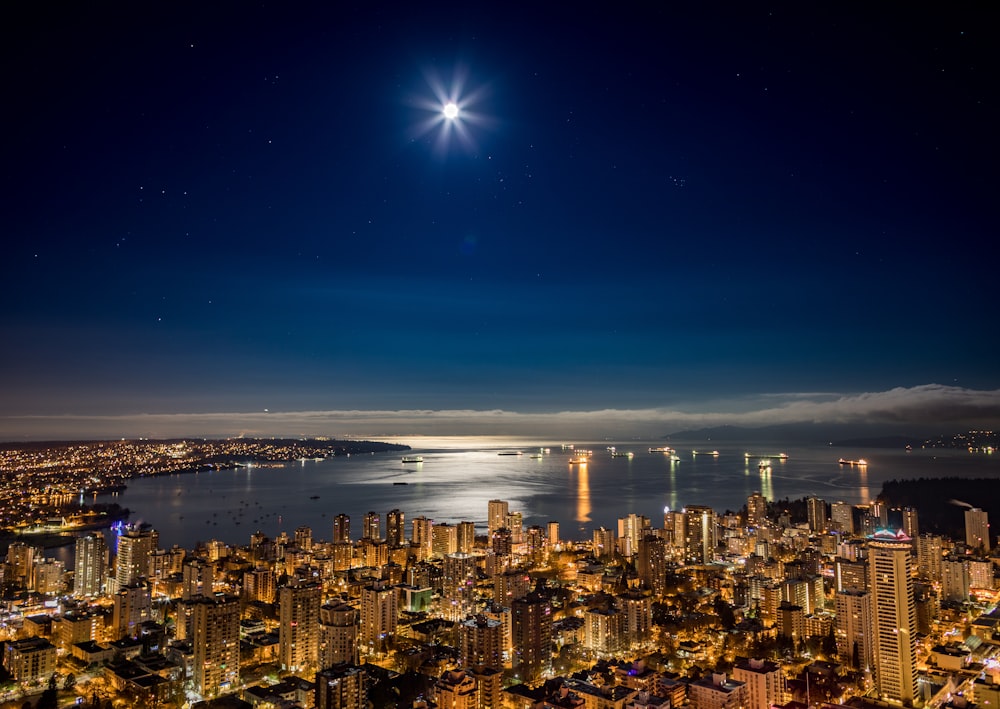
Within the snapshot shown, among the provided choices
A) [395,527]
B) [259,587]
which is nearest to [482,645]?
[259,587]

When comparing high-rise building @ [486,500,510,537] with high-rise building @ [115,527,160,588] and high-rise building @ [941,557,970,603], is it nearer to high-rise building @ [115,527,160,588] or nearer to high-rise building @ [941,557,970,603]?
high-rise building @ [115,527,160,588]

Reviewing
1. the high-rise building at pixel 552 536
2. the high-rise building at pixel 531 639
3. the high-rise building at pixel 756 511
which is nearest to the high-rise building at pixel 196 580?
the high-rise building at pixel 531 639

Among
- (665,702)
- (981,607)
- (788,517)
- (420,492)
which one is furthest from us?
(420,492)

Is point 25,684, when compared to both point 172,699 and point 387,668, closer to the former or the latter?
point 172,699

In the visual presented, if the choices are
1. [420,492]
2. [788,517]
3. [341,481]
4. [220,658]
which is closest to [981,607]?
[788,517]

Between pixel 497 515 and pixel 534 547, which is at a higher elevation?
pixel 497 515

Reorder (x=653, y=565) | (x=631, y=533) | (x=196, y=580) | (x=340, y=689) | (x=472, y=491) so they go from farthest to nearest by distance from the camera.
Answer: (x=472, y=491), (x=631, y=533), (x=653, y=565), (x=196, y=580), (x=340, y=689)

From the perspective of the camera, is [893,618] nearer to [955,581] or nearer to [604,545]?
[955,581]
